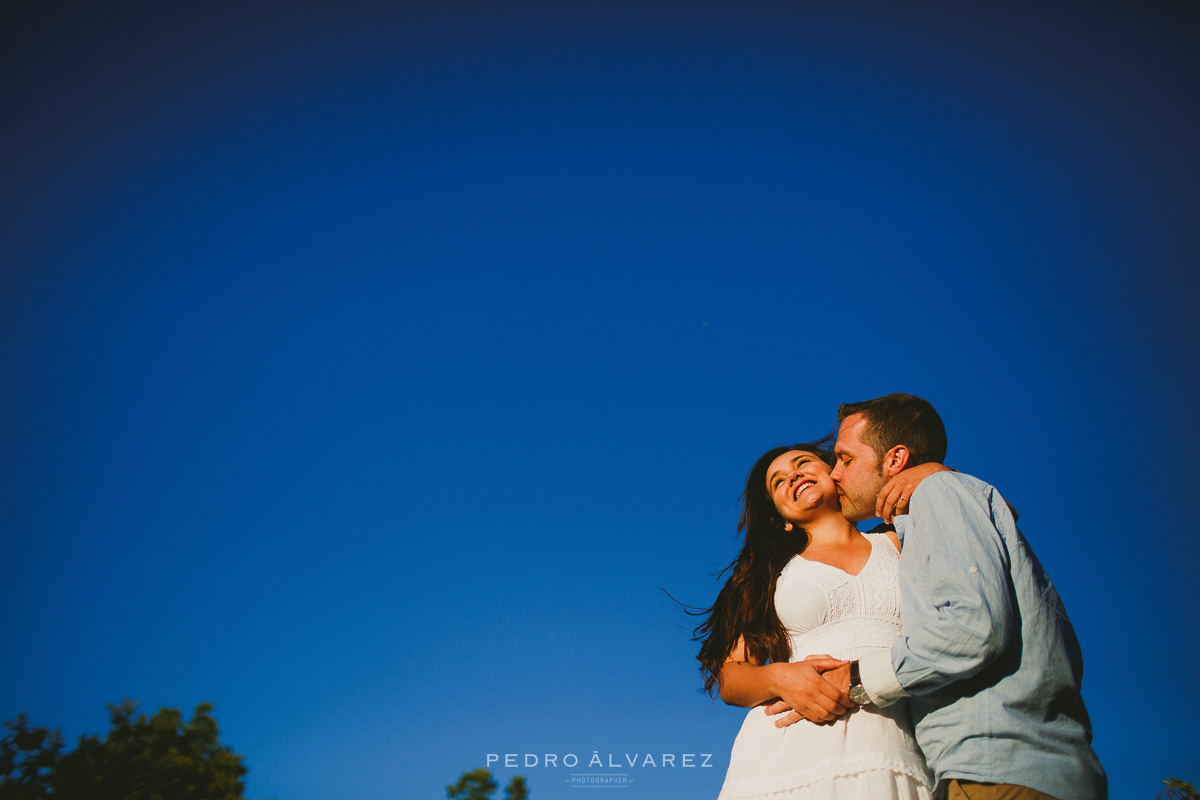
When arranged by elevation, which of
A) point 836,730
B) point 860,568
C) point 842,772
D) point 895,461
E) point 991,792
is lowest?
point 991,792

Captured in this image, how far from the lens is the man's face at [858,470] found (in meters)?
3.59

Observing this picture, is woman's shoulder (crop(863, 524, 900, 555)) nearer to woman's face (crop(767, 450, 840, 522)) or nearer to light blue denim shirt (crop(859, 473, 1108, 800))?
woman's face (crop(767, 450, 840, 522))

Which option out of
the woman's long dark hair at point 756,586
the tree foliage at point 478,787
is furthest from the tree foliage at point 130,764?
the woman's long dark hair at point 756,586

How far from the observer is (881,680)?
3010mm

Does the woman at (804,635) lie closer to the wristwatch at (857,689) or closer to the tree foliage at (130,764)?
the wristwatch at (857,689)

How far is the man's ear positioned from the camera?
139 inches

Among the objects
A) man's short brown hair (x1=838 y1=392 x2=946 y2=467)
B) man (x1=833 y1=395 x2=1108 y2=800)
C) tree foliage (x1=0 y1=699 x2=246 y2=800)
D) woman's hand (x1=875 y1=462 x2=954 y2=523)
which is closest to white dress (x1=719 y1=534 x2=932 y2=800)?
man (x1=833 y1=395 x2=1108 y2=800)

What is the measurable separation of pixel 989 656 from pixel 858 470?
4.00 ft

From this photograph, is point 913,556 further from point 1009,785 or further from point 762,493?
point 762,493

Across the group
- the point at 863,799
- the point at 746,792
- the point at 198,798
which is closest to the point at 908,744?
the point at 863,799

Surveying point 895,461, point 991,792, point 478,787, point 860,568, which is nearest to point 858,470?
point 895,461

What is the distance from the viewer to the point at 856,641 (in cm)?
369

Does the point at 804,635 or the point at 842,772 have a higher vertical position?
the point at 804,635

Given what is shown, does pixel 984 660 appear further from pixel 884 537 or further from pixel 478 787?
pixel 478 787
